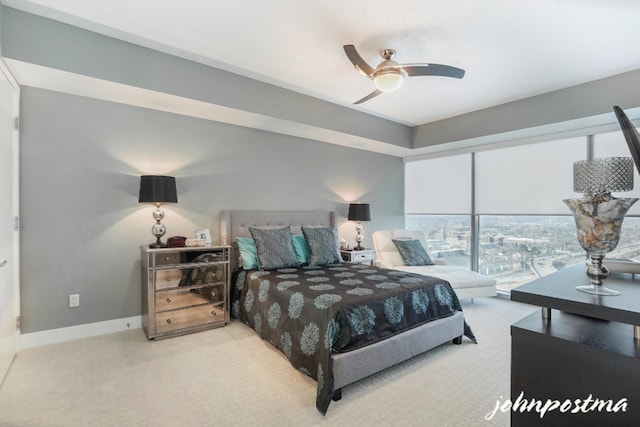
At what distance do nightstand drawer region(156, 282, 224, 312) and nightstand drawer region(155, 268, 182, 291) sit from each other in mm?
69

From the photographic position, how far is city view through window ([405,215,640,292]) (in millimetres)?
4141

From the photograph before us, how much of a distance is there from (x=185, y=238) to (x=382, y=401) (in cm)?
254

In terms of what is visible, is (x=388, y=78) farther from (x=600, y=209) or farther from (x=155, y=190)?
(x=155, y=190)

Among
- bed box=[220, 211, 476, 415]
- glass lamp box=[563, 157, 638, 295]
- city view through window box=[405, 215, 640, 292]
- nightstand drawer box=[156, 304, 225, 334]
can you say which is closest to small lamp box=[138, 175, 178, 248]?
nightstand drawer box=[156, 304, 225, 334]

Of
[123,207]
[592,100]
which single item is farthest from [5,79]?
[592,100]

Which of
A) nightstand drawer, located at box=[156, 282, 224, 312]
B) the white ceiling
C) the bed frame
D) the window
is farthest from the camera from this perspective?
the window

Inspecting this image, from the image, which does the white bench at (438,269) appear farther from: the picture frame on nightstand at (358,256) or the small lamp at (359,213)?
the small lamp at (359,213)

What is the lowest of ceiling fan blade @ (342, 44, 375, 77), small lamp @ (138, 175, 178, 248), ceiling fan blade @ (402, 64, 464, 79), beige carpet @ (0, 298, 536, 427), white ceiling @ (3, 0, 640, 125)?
beige carpet @ (0, 298, 536, 427)

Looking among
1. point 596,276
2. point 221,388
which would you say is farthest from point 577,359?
point 221,388

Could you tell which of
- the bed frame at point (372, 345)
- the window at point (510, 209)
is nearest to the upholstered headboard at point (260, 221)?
the bed frame at point (372, 345)

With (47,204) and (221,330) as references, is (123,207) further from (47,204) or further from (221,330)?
(221,330)

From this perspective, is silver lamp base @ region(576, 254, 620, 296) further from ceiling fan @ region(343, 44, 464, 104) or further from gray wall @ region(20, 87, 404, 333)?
gray wall @ region(20, 87, 404, 333)

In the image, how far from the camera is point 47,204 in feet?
9.67

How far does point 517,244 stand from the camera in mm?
4691
